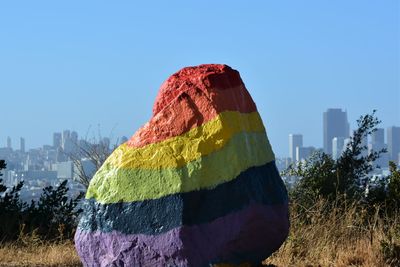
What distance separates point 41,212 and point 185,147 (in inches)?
287

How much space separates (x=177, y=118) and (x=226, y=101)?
0.41 m

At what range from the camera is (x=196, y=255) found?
21.4 feet

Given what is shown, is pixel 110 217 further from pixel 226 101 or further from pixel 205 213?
pixel 226 101

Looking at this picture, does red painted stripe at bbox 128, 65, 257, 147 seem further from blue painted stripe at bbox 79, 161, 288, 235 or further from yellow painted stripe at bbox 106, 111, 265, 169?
blue painted stripe at bbox 79, 161, 288, 235

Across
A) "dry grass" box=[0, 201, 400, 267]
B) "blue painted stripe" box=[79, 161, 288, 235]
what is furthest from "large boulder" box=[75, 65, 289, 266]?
"dry grass" box=[0, 201, 400, 267]

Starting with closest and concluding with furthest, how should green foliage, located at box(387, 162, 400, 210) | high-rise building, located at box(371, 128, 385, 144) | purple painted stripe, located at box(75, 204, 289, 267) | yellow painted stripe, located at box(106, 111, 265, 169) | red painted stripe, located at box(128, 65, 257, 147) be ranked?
purple painted stripe, located at box(75, 204, 289, 267) → yellow painted stripe, located at box(106, 111, 265, 169) → red painted stripe, located at box(128, 65, 257, 147) → green foliage, located at box(387, 162, 400, 210) → high-rise building, located at box(371, 128, 385, 144)

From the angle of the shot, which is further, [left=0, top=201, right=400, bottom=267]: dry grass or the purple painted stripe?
[left=0, top=201, right=400, bottom=267]: dry grass

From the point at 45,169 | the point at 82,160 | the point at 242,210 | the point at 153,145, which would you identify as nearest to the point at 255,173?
the point at 242,210

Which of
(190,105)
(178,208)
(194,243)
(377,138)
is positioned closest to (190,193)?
(178,208)

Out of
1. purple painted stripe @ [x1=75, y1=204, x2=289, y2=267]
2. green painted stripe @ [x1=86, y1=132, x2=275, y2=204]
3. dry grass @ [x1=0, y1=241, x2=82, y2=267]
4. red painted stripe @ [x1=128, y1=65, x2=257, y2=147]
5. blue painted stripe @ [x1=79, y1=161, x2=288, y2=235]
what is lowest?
dry grass @ [x1=0, y1=241, x2=82, y2=267]

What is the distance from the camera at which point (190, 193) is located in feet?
21.4

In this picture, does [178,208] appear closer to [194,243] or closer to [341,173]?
[194,243]

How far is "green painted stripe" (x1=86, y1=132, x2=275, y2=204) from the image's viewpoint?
6559 millimetres

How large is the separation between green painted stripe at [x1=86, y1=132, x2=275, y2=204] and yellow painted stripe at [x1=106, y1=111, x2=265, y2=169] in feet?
0.14
